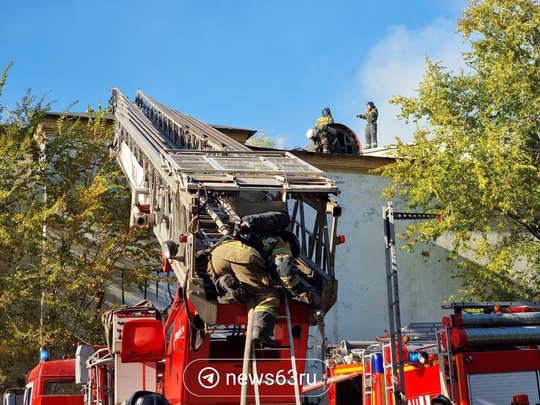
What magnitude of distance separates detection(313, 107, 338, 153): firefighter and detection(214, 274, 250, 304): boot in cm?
1646

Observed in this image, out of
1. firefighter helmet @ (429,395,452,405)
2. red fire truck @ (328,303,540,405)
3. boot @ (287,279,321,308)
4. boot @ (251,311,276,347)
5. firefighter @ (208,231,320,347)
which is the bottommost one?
firefighter helmet @ (429,395,452,405)

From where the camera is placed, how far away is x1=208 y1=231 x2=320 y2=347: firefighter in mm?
8438

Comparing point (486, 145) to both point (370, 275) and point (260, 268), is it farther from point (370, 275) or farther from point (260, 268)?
point (260, 268)

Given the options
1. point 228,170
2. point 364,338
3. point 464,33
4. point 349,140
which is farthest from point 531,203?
point 228,170

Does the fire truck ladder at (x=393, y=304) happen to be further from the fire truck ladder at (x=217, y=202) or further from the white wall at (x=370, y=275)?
the white wall at (x=370, y=275)

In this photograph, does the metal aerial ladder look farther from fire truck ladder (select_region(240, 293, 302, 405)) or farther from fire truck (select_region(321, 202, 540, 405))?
fire truck (select_region(321, 202, 540, 405))

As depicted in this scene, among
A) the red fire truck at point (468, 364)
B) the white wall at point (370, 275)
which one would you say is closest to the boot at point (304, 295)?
the red fire truck at point (468, 364)

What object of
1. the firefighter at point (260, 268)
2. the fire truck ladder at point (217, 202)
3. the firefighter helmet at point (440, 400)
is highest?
the fire truck ladder at point (217, 202)

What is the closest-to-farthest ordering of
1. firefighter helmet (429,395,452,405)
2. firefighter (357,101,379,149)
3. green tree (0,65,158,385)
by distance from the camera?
firefighter helmet (429,395,452,405)
green tree (0,65,158,385)
firefighter (357,101,379,149)

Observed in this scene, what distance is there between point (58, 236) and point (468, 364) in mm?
13258

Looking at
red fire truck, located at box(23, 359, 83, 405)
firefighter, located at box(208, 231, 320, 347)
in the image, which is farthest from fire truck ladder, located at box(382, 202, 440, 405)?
red fire truck, located at box(23, 359, 83, 405)

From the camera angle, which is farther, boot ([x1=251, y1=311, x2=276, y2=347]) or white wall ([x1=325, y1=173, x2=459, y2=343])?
white wall ([x1=325, y1=173, x2=459, y2=343])

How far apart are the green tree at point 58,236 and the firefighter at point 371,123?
36.8 ft

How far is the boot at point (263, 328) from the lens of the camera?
8102mm
